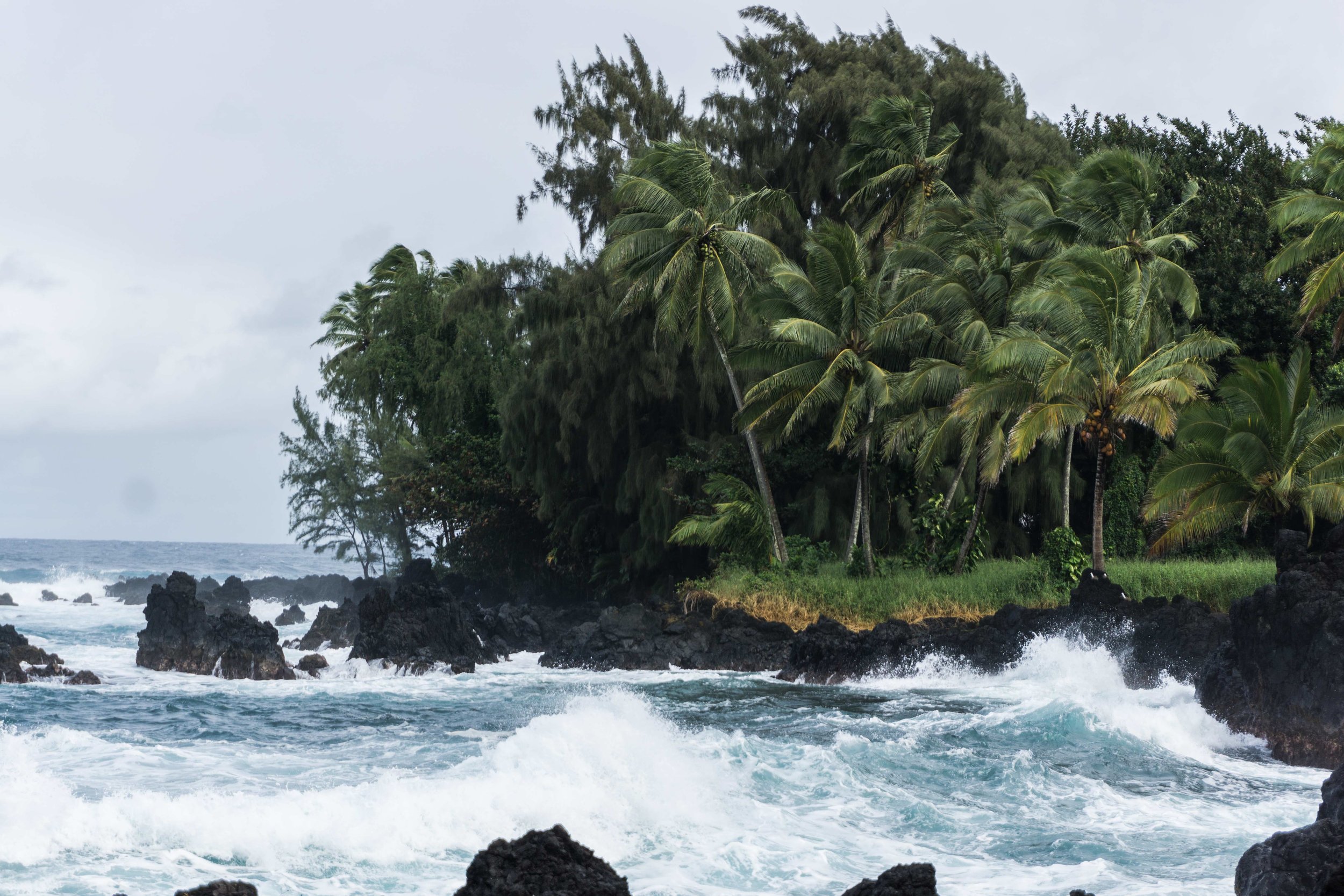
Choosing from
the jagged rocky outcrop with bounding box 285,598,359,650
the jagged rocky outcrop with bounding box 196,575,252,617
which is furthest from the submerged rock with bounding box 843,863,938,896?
the jagged rocky outcrop with bounding box 196,575,252,617

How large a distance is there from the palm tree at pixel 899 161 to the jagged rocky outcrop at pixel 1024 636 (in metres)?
11.6

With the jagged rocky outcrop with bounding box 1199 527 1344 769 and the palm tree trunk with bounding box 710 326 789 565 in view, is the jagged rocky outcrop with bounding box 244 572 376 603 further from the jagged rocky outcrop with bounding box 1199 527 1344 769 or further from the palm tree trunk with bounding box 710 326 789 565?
the jagged rocky outcrop with bounding box 1199 527 1344 769

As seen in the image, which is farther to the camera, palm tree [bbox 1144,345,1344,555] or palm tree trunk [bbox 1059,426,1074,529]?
palm tree trunk [bbox 1059,426,1074,529]

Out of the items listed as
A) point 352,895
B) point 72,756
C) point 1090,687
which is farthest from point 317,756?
point 1090,687

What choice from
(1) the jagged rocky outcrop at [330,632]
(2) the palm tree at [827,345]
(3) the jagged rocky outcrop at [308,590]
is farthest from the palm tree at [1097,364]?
(3) the jagged rocky outcrop at [308,590]

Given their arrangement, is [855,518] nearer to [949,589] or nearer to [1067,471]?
[949,589]

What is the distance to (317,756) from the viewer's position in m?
15.1

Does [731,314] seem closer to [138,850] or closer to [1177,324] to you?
[1177,324]

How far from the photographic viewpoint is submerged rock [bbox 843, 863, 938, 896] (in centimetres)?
682

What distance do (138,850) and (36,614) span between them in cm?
4290

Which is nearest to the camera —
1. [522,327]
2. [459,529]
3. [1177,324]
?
[1177,324]

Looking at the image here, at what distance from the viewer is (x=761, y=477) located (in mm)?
28625

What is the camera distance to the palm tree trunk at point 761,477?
28.4 meters

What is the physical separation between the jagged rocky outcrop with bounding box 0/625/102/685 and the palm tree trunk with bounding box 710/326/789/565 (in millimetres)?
14666
